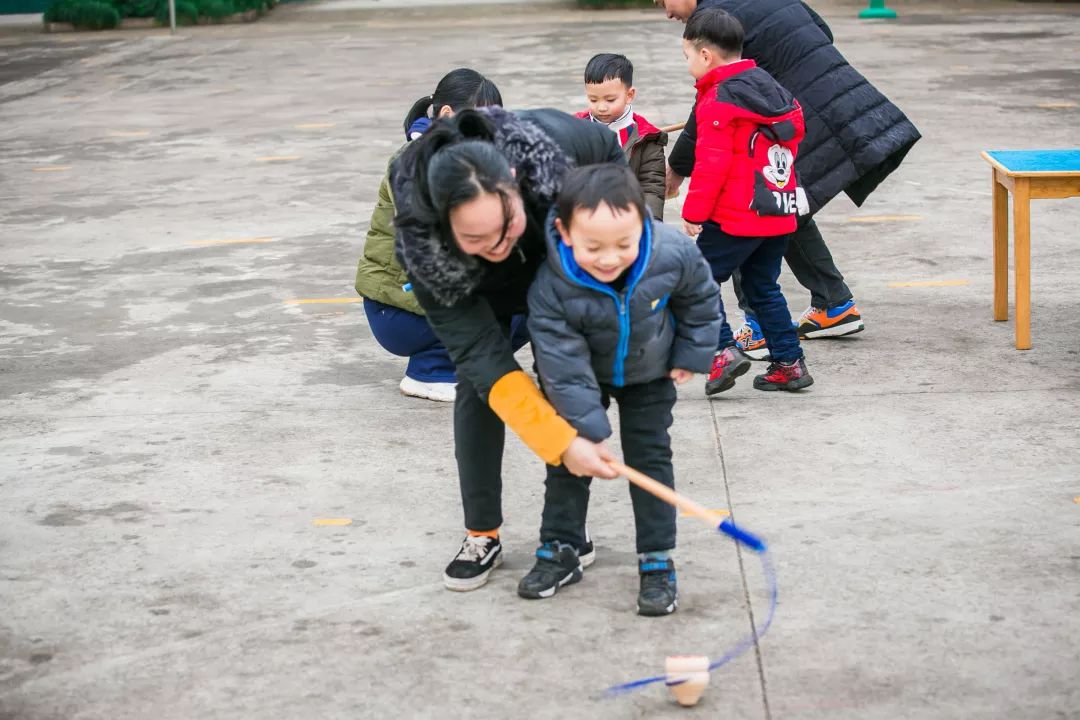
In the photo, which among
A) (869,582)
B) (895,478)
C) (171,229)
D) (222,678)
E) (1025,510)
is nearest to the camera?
(222,678)

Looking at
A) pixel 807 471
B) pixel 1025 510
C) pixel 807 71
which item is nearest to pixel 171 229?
pixel 807 71

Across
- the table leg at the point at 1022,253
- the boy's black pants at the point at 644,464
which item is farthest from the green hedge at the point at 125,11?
the boy's black pants at the point at 644,464

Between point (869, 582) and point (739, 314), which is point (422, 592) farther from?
point (739, 314)

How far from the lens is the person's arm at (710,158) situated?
475 centimetres

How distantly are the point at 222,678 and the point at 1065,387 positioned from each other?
325 cm

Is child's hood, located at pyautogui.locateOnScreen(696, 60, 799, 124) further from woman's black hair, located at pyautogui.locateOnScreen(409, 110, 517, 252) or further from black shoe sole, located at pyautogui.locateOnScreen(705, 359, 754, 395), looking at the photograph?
woman's black hair, located at pyautogui.locateOnScreen(409, 110, 517, 252)

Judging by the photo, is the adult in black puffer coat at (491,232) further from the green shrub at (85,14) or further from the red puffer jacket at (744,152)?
the green shrub at (85,14)

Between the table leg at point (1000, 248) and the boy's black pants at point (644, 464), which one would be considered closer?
the boy's black pants at point (644, 464)

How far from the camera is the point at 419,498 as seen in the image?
13.9 ft

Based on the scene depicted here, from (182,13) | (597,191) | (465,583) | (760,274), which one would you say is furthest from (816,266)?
(182,13)

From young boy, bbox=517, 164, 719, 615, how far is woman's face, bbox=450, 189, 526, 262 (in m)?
0.13

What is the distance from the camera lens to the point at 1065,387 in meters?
4.95

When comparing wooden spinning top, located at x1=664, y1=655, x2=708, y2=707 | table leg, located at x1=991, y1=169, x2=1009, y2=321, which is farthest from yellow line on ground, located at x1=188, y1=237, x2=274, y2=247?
wooden spinning top, located at x1=664, y1=655, x2=708, y2=707

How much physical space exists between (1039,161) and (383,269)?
2.64 m
